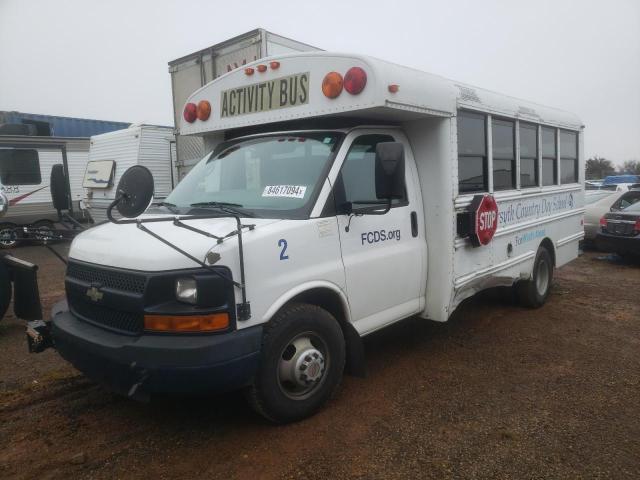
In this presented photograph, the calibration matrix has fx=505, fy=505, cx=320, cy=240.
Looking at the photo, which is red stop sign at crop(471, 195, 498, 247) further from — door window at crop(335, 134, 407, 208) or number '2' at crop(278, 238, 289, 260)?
number '2' at crop(278, 238, 289, 260)

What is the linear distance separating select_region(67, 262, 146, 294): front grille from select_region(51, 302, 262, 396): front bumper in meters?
0.32

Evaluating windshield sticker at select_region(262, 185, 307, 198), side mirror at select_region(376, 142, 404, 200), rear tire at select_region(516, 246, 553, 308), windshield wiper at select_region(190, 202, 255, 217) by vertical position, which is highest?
side mirror at select_region(376, 142, 404, 200)

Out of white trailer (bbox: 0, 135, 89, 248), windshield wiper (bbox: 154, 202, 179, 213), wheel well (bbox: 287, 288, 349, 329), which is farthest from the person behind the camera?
white trailer (bbox: 0, 135, 89, 248)

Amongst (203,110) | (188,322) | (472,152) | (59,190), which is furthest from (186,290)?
(472,152)

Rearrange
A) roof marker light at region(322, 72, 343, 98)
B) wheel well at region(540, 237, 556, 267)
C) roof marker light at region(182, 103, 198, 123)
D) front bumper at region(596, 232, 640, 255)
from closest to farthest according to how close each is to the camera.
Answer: roof marker light at region(322, 72, 343, 98) → roof marker light at region(182, 103, 198, 123) → wheel well at region(540, 237, 556, 267) → front bumper at region(596, 232, 640, 255)

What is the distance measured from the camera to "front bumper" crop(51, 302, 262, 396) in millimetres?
2965

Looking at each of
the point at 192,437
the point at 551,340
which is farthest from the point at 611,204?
the point at 192,437

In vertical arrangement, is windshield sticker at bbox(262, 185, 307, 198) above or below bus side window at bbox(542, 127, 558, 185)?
below

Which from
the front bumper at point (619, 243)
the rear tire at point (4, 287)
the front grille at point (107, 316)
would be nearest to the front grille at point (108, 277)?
the front grille at point (107, 316)

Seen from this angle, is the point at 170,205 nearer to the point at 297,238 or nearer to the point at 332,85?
the point at 297,238

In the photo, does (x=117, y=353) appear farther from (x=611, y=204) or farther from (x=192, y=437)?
(x=611, y=204)

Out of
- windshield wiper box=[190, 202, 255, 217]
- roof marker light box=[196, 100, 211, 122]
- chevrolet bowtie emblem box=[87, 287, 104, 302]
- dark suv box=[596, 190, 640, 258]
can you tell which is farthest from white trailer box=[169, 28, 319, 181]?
dark suv box=[596, 190, 640, 258]

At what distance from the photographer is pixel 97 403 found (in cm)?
401

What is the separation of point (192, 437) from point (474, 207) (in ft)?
10.5
